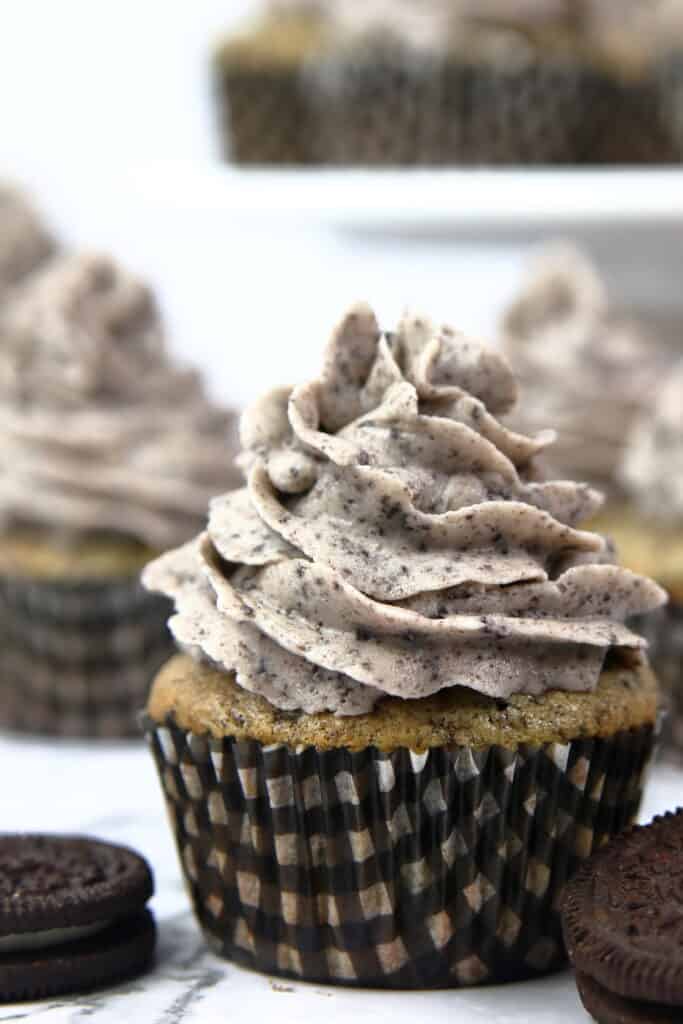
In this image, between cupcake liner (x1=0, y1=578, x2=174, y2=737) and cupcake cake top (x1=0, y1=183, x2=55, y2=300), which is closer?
cupcake liner (x1=0, y1=578, x2=174, y2=737)

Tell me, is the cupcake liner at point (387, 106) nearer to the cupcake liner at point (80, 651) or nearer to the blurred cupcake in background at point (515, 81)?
the blurred cupcake in background at point (515, 81)

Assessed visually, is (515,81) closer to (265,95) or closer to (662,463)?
(265,95)

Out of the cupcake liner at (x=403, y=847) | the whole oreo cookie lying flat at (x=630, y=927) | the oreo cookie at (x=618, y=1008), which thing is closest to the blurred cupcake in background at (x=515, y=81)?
the cupcake liner at (x=403, y=847)

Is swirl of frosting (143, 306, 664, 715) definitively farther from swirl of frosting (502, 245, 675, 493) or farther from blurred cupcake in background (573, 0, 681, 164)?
blurred cupcake in background (573, 0, 681, 164)

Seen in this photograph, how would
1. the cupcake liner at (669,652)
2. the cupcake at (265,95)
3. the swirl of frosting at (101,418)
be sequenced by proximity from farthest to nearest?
the cupcake at (265,95) → the swirl of frosting at (101,418) → the cupcake liner at (669,652)

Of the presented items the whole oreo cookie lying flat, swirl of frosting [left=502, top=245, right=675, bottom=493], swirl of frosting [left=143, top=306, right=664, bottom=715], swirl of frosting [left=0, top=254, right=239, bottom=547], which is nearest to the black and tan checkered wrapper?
swirl of frosting [left=502, top=245, right=675, bottom=493]

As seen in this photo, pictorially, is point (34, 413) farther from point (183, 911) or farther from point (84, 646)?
point (183, 911)

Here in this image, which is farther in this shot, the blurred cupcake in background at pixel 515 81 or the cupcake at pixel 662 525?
the blurred cupcake in background at pixel 515 81

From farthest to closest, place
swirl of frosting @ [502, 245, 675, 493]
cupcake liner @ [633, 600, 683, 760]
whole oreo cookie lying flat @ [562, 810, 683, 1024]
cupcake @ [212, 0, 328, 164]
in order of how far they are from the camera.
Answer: cupcake @ [212, 0, 328, 164], swirl of frosting @ [502, 245, 675, 493], cupcake liner @ [633, 600, 683, 760], whole oreo cookie lying flat @ [562, 810, 683, 1024]
